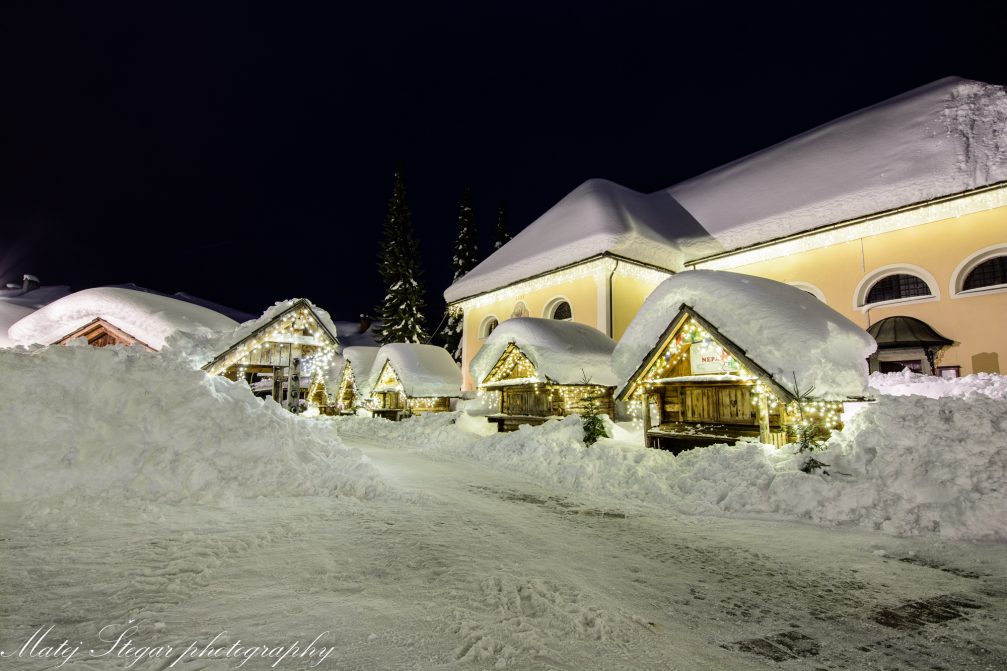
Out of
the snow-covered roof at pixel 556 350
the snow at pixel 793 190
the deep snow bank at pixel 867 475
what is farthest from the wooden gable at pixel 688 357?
the snow at pixel 793 190

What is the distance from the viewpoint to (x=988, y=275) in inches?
532

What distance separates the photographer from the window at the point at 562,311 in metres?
21.1

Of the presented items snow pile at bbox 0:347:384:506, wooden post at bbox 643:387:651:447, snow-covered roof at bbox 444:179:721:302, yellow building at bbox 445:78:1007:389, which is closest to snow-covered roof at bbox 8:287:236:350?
snow pile at bbox 0:347:384:506

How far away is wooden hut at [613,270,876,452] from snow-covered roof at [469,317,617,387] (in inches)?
105

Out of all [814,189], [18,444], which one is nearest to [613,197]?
[814,189]

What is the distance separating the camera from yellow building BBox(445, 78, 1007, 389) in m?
13.4

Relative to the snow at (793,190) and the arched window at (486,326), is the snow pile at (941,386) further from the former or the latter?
the arched window at (486,326)

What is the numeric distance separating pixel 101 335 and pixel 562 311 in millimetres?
16111

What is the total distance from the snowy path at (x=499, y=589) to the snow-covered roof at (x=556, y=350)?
336 inches

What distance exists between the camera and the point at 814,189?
56.9 feet

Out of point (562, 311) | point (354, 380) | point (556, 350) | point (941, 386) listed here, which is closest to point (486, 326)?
point (562, 311)

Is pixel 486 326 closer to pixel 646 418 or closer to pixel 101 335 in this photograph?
pixel 646 418

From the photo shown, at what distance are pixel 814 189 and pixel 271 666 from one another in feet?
68.7

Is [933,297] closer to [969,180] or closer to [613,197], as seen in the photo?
[969,180]
